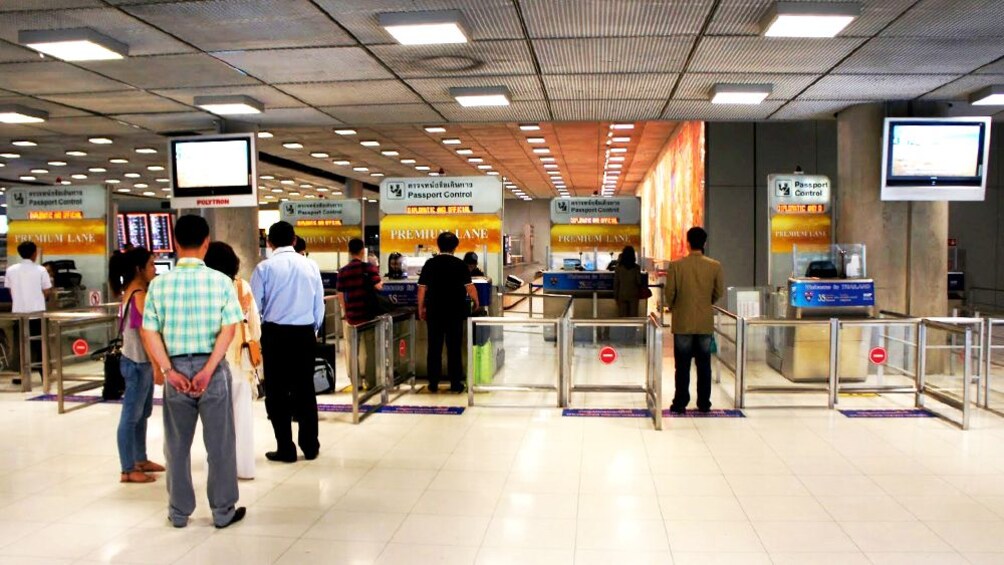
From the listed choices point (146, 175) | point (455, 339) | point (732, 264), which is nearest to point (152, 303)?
point (455, 339)

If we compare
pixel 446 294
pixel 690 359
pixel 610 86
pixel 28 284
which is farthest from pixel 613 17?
pixel 28 284

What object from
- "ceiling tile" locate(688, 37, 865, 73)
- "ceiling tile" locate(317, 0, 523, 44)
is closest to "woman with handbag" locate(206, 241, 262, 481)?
"ceiling tile" locate(317, 0, 523, 44)

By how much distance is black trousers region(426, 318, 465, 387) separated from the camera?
23.1ft

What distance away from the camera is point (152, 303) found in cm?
363

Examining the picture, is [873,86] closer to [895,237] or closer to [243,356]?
[895,237]

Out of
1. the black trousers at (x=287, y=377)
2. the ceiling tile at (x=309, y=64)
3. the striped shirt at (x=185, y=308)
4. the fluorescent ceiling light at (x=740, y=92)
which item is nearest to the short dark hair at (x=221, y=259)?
the black trousers at (x=287, y=377)

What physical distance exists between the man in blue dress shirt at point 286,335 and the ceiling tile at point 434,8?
152cm

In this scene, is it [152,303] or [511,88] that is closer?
[152,303]

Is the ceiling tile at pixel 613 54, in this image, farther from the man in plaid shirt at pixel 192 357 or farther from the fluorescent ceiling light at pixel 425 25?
the man in plaid shirt at pixel 192 357

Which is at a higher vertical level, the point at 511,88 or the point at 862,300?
the point at 511,88

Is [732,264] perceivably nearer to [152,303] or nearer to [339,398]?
[339,398]

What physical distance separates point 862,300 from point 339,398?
17.7ft

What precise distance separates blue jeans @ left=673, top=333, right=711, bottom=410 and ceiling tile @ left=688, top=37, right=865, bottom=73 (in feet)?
7.69

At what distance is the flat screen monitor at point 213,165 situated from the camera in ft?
26.7
